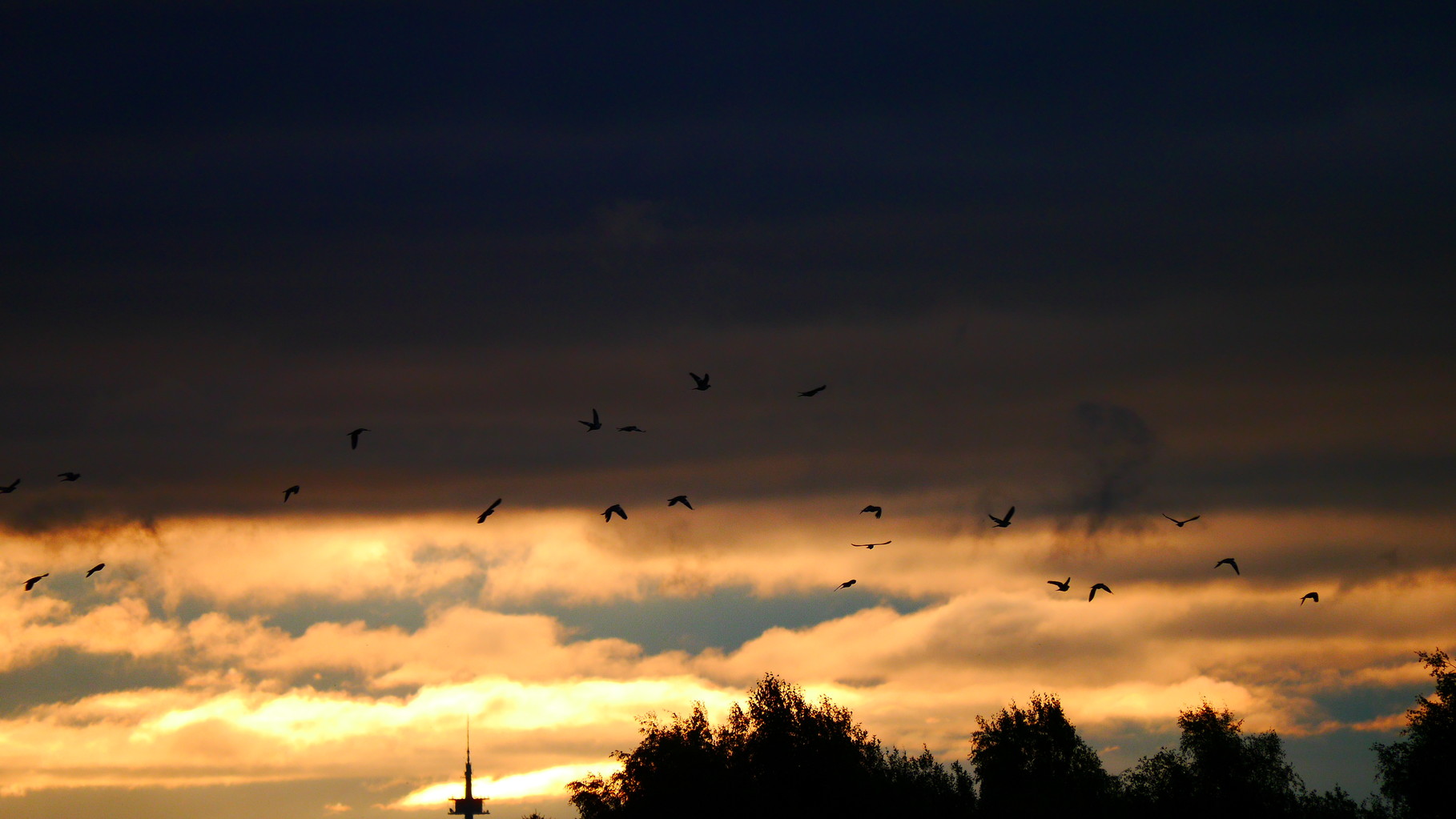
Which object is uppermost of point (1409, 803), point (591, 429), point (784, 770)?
point (591, 429)

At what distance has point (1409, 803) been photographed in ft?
358

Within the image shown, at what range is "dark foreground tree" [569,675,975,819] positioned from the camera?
104875 mm

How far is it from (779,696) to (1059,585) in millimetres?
45008

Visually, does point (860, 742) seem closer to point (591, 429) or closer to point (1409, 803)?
point (1409, 803)

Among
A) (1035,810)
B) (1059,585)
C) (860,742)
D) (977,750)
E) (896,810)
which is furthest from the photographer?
(977,750)

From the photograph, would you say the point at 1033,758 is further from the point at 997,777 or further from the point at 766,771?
the point at 766,771

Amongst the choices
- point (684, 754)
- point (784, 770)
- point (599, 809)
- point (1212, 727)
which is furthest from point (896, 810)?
point (1212, 727)

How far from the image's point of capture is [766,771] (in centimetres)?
11000

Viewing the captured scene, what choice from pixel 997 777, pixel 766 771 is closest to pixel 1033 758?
pixel 997 777

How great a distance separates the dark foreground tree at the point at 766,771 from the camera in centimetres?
10488

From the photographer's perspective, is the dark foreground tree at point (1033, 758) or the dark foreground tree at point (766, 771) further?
the dark foreground tree at point (1033, 758)

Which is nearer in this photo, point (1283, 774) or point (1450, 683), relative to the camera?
point (1450, 683)

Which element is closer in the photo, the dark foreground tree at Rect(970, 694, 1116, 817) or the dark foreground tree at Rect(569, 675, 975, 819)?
the dark foreground tree at Rect(569, 675, 975, 819)

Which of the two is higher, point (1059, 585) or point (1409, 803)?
point (1059, 585)
